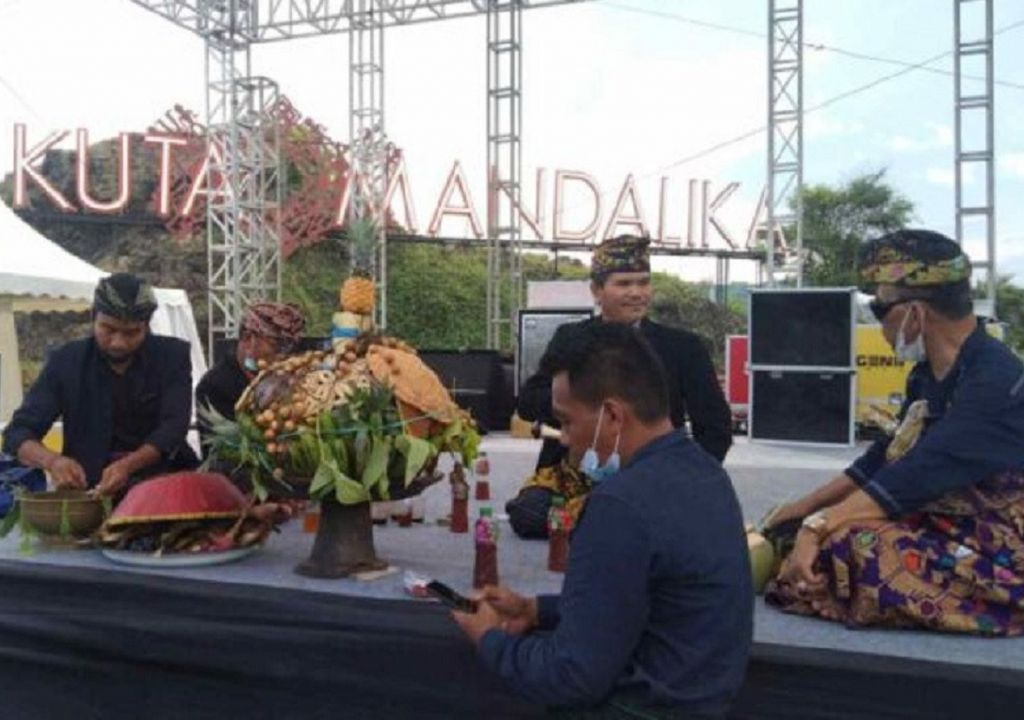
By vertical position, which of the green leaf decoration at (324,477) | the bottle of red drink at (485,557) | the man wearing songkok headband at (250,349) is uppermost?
the man wearing songkok headband at (250,349)

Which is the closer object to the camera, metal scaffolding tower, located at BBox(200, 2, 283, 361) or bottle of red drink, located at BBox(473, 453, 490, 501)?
bottle of red drink, located at BBox(473, 453, 490, 501)

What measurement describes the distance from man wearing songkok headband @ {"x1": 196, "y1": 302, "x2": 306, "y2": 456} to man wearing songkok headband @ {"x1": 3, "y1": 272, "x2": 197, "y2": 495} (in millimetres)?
579

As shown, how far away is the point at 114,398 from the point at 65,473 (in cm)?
30

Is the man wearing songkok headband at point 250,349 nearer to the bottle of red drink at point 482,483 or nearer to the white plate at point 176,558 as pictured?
the bottle of red drink at point 482,483

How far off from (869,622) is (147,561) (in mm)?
1521

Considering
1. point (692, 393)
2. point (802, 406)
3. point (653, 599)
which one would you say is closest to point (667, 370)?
point (692, 393)

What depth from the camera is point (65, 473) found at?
251 centimetres

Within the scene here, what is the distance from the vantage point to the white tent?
7363 mm

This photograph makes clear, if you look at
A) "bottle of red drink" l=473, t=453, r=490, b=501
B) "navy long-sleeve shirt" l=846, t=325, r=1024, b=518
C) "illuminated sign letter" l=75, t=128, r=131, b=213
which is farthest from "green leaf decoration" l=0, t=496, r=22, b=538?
"illuminated sign letter" l=75, t=128, r=131, b=213

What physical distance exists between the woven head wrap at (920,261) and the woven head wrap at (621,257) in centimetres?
98

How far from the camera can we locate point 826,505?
7.05 ft

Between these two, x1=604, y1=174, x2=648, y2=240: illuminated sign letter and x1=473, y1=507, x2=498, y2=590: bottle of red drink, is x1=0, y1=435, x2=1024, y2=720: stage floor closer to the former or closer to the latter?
x1=473, y1=507, x2=498, y2=590: bottle of red drink

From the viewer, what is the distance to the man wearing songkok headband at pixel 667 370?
2730 mm

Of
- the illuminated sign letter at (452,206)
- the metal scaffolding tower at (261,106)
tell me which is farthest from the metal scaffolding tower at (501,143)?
the illuminated sign letter at (452,206)
